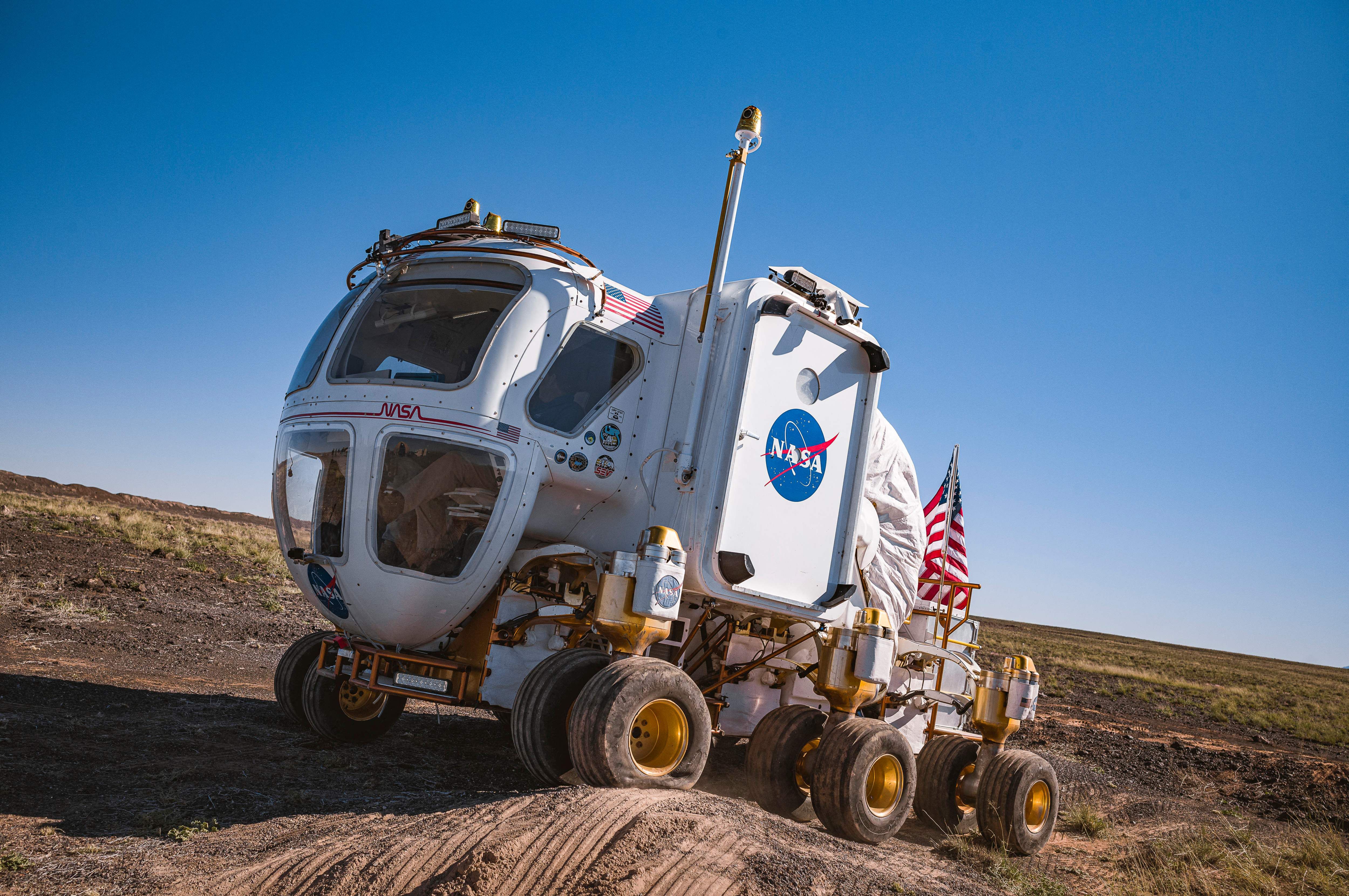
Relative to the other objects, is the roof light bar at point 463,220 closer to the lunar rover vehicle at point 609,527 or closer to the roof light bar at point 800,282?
the lunar rover vehicle at point 609,527

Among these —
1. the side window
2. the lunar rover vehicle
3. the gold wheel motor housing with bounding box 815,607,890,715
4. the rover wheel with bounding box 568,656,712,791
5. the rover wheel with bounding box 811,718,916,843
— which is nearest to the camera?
the rover wheel with bounding box 568,656,712,791

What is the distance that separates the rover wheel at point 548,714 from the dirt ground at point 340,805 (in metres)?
0.32

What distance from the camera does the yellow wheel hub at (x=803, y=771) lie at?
6793 millimetres

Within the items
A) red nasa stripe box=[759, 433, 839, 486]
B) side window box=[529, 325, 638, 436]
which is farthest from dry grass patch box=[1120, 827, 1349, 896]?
side window box=[529, 325, 638, 436]

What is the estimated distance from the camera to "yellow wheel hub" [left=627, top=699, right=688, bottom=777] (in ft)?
19.1

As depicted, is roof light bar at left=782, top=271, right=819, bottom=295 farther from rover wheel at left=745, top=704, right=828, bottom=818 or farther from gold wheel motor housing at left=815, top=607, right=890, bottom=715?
rover wheel at left=745, top=704, right=828, bottom=818

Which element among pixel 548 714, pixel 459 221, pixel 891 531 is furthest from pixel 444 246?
pixel 891 531

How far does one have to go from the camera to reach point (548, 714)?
5609 mm

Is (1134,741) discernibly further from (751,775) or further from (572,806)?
(572,806)

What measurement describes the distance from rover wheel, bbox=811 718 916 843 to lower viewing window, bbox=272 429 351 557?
12.5 feet

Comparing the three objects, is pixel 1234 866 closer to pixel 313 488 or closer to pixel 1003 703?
pixel 1003 703

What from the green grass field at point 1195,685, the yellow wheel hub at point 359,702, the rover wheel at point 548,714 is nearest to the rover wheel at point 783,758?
the rover wheel at point 548,714

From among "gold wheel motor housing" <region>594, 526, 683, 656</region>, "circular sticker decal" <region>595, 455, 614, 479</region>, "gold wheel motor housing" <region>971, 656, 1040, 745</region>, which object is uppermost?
"circular sticker decal" <region>595, 455, 614, 479</region>

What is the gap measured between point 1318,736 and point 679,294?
25368 mm
